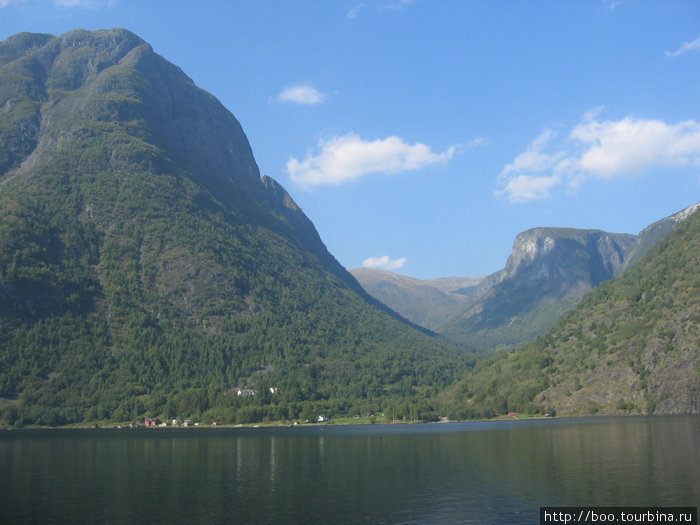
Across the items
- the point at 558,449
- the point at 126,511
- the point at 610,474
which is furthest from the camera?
the point at 558,449

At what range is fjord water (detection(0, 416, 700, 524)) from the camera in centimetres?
6106

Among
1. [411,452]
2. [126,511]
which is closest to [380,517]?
[126,511]

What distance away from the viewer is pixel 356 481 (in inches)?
3211

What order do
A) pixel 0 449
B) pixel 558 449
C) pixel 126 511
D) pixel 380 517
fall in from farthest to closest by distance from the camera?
pixel 0 449
pixel 558 449
pixel 126 511
pixel 380 517

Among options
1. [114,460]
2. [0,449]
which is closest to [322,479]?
[114,460]

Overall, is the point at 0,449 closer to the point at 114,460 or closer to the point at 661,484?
the point at 114,460

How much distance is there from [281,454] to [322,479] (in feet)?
131

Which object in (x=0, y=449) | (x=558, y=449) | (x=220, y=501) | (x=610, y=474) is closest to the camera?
(x=220, y=501)

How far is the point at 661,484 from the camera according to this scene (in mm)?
67312

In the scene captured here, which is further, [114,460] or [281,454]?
[281,454]

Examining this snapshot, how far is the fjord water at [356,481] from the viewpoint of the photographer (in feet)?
200

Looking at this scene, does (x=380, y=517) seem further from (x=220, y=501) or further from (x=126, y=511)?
(x=126, y=511)

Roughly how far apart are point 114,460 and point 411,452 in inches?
2182

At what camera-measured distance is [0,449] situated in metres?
137
